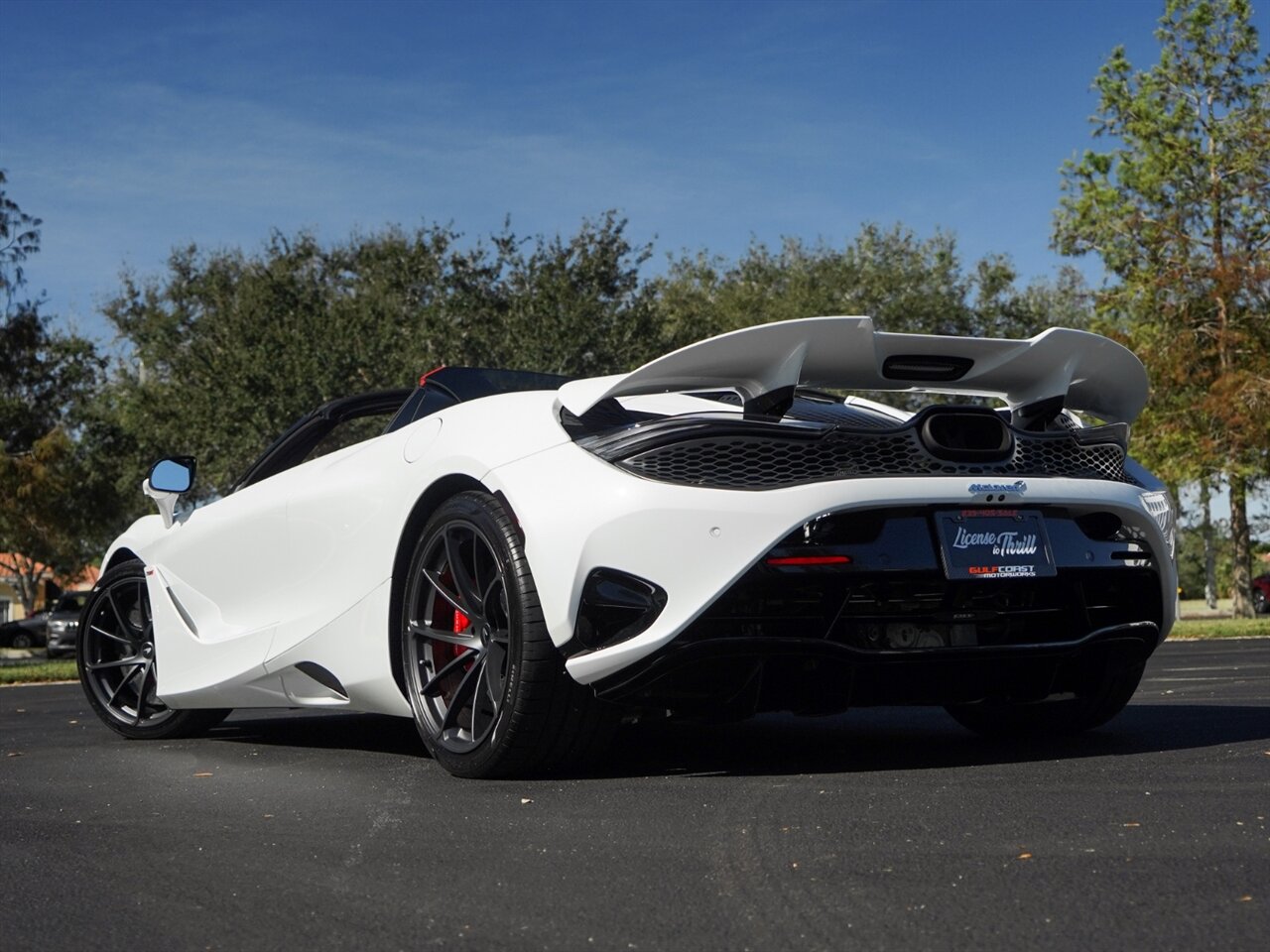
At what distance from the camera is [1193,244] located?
2753cm

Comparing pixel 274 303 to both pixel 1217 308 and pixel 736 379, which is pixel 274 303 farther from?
pixel 736 379

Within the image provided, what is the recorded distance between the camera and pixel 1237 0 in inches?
1165

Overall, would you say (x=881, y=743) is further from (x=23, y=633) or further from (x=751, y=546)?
(x=23, y=633)

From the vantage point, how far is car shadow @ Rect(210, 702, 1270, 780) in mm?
4633

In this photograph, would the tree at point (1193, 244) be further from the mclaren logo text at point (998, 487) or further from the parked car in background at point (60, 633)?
the parked car in background at point (60, 633)

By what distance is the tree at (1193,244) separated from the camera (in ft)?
83.3

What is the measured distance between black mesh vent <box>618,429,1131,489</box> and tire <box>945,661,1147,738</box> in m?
0.92

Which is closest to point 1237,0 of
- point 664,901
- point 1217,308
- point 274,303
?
point 1217,308

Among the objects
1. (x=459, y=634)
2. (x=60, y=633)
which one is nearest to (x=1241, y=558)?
(x=459, y=634)

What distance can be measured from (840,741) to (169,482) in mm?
2983

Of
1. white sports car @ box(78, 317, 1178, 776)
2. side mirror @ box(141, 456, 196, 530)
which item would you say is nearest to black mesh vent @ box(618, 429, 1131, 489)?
white sports car @ box(78, 317, 1178, 776)

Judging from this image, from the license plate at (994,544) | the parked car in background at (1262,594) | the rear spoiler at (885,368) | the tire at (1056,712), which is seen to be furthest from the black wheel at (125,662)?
the parked car in background at (1262,594)

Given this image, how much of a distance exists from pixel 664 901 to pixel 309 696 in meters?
2.86

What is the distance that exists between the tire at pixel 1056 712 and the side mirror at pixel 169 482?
3232 mm
